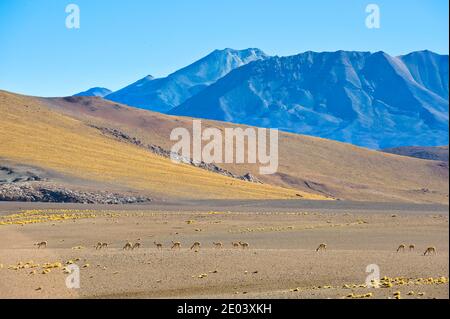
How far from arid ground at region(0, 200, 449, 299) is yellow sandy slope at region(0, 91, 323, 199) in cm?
2651

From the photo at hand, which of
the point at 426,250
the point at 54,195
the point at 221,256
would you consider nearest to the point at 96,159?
the point at 54,195

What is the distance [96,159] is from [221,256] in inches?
2700

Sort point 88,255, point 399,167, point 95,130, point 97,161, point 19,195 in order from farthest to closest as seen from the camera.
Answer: point 399,167, point 95,130, point 97,161, point 19,195, point 88,255

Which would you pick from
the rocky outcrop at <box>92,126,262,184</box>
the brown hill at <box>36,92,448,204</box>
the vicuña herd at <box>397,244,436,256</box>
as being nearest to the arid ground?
the vicuña herd at <box>397,244,436,256</box>

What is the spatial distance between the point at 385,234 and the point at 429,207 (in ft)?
120

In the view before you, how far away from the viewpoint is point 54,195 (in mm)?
74438

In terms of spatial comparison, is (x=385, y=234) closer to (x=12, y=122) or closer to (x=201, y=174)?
(x=201, y=174)

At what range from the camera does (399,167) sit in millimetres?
152750

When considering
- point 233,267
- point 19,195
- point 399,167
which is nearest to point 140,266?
point 233,267

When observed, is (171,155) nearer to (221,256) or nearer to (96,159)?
(96,159)

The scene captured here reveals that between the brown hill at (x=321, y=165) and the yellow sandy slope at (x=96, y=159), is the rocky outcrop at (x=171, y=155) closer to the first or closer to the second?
the yellow sandy slope at (x=96, y=159)

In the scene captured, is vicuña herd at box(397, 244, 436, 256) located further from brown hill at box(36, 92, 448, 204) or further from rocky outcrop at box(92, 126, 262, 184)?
brown hill at box(36, 92, 448, 204)

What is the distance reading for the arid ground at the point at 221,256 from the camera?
22516 mm
